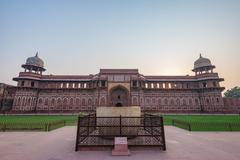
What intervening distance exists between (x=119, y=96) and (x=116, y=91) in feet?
5.00

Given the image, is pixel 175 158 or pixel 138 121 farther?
pixel 138 121

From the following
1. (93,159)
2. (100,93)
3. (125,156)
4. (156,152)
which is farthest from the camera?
(100,93)

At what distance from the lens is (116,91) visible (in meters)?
33.8

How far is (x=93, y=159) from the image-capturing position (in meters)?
4.20

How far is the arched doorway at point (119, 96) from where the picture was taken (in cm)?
3306

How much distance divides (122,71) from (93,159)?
3048 cm

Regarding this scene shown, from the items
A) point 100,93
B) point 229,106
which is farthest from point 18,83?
point 229,106

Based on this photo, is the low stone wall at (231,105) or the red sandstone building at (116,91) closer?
the low stone wall at (231,105)

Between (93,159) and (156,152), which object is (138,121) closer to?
(156,152)

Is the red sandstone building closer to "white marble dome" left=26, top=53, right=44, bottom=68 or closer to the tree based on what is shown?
"white marble dome" left=26, top=53, right=44, bottom=68

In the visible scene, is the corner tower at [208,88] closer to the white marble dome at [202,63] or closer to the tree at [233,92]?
the white marble dome at [202,63]

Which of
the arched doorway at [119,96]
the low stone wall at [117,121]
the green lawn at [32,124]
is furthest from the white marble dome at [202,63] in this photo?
the low stone wall at [117,121]

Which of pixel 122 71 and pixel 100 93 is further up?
pixel 122 71

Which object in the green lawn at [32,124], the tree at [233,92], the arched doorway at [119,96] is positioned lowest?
the green lawn at [32,124]
